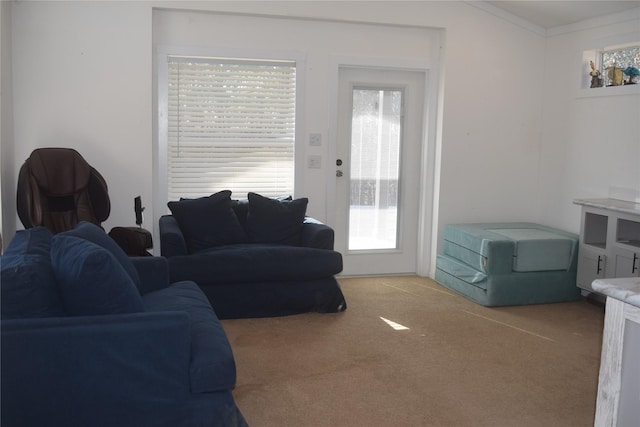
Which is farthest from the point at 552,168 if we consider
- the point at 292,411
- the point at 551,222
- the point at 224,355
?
the point at 224,355

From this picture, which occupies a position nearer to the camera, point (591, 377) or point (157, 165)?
point (591, 377)

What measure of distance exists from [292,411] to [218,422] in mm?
673

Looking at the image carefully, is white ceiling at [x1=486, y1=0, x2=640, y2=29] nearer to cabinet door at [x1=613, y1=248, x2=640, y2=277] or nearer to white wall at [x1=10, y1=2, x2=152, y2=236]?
cabinet door at [x1=613, y1=248, x2=640, y2=277]

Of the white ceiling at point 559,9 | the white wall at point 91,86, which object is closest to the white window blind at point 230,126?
the white wall at point 91,86

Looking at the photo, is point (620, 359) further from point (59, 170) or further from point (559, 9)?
point (559, 9)

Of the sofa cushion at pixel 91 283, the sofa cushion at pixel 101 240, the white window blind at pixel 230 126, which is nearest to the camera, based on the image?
the sofa cushion at pixel 91 283

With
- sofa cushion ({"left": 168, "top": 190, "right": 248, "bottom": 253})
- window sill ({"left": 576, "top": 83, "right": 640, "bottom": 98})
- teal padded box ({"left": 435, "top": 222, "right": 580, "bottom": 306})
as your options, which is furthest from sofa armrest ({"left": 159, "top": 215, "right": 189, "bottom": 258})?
window sill ({"left": 576, "top": 83, "right": 640, "bottom": 98})

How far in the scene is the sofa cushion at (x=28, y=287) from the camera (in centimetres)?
228

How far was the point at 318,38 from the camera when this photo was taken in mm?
5586

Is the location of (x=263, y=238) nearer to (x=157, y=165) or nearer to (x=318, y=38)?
(x=157, y=165)

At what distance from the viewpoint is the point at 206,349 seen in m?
2.54

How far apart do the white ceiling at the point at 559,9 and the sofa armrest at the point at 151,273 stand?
3890 mm

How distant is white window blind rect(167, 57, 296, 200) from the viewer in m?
5.38

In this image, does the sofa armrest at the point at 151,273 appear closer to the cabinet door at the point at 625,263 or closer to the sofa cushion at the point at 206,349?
the sofa cushion at the point at 206,349
